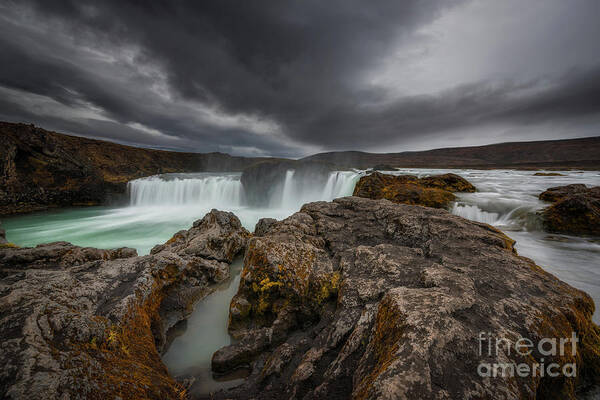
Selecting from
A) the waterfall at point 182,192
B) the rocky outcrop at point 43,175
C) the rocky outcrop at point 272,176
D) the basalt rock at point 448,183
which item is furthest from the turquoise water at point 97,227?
the basalt rock at point 448,183

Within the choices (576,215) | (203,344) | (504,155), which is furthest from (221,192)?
(504,155)

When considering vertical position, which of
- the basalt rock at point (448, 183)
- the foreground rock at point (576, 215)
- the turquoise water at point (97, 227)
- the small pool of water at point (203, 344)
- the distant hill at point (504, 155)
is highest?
the distant hill at point (504, 155)

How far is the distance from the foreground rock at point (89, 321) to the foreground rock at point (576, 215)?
12.3 metres

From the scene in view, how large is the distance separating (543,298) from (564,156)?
111 meters

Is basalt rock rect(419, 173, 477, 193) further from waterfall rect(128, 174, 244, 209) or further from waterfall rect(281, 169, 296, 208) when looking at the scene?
waterfall rect(128, 174, 244, 209)

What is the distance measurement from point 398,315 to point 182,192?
1145 inches

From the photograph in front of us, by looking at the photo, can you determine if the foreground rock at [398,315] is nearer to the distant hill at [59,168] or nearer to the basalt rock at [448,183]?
the basalt rock at [448,183]

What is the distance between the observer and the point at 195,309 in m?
4.46

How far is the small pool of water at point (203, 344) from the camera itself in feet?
9.45

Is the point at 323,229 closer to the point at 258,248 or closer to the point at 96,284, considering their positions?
the point at 258,248

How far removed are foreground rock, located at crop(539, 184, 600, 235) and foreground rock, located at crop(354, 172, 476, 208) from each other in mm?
3136

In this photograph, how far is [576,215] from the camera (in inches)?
292

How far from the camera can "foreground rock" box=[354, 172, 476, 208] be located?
8812mm

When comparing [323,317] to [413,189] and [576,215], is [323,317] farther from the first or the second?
[576,215]
